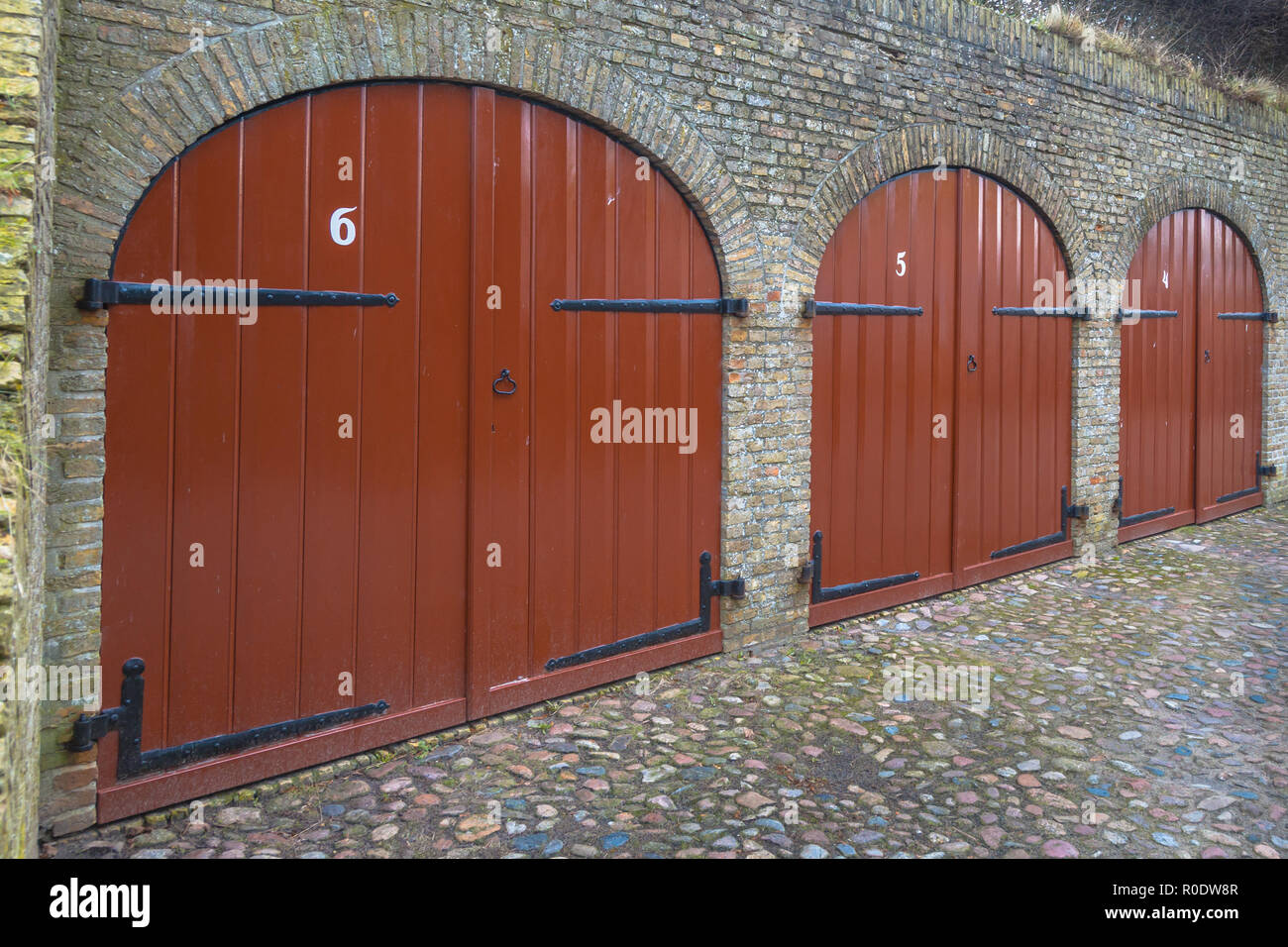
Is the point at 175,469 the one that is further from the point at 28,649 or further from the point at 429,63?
the point at 429,63

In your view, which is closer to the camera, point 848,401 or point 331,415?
point 331,415

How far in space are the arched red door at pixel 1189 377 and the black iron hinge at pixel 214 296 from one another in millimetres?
6869

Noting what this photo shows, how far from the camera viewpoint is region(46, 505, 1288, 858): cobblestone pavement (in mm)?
3547

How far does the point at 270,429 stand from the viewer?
3957 millimetres

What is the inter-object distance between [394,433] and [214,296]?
3.02ft

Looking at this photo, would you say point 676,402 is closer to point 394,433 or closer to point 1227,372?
point 394,433

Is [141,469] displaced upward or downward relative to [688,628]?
upward

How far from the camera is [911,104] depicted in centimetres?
645

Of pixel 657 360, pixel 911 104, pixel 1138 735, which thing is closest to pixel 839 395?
pixel 657 360

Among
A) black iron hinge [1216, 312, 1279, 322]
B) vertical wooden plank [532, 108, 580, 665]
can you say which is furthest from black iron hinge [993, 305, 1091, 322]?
vertical wooden plank [532, 108, 580, 665]

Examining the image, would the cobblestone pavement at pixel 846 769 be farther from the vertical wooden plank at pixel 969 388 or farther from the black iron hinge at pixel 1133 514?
the black iron hinge at pixel 1133 514

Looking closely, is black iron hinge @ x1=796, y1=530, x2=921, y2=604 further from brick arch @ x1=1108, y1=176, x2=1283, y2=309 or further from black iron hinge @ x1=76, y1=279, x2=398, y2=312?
brick arch @ x1=1108, y1=176, x2=1283, y2=309

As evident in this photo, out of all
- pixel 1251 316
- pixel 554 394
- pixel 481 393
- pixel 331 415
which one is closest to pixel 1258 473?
pixel 1251 316

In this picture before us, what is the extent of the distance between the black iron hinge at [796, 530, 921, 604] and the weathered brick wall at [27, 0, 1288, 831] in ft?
0.36
